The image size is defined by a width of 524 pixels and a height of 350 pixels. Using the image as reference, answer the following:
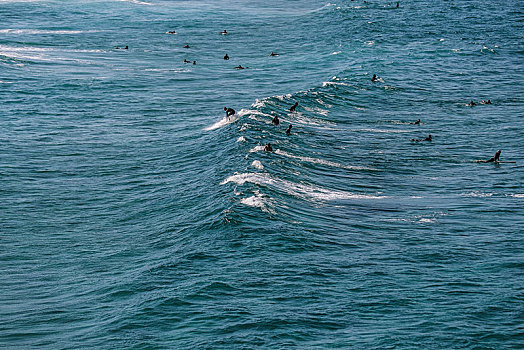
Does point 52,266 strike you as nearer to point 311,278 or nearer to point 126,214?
point 126,214

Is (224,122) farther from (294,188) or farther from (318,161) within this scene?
(294,188)

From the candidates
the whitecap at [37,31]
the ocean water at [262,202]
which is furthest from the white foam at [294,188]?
the whitecap at [37,31]

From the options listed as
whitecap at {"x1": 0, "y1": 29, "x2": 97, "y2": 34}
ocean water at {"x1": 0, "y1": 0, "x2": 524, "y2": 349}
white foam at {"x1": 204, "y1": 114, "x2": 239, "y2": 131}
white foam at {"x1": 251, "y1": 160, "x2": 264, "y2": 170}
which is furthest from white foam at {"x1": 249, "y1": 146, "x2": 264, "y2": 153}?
whitecap at {"x1": 0, "y1": 29, "x2": 97, "y2": 34}

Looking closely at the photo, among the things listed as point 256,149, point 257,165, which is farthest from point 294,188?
point 256,149

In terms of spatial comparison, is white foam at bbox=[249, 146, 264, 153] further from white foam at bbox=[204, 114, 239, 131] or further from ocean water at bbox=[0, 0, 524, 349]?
white foam at bbox=[204, 114, 239, 131]

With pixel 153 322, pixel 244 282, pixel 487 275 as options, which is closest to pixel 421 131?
pixel 487 275
